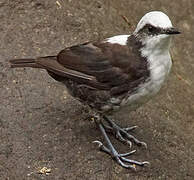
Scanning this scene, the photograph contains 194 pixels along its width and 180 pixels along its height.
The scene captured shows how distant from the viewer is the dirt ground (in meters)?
4.12

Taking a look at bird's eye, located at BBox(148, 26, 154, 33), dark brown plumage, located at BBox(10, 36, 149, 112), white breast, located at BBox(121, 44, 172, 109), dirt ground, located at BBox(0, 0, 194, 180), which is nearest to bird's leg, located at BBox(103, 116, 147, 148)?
dirt ground, located at BBox(0, 0, 194, 180)

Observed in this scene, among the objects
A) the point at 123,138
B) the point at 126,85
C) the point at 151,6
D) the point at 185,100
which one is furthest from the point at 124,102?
the point at 151,6

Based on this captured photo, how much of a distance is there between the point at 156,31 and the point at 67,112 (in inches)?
53.5

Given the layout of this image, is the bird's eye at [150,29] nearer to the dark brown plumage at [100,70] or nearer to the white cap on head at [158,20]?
the white cap on head at [158,20]

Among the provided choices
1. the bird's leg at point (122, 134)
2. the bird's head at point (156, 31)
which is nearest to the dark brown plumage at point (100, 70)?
the bird's head at point (156, 31)

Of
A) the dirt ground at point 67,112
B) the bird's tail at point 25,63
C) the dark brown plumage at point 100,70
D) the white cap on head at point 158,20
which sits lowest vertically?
the dirt ground at point 67,112

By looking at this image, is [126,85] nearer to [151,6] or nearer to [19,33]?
[19,33]

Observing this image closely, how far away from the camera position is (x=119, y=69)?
399 centimetres

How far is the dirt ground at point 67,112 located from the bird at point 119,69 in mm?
231

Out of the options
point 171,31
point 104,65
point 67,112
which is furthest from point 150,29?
point 67,112

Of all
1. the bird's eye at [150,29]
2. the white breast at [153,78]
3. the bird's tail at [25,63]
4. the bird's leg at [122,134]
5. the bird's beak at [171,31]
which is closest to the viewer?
the bird's beak at [171,31]

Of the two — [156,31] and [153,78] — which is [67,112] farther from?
[156,31]

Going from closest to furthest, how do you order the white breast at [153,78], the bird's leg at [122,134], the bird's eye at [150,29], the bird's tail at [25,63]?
the bird's eye at [150,29], the white breast at [153,78], the bird's tail at [25,63], the bird's leg at [122,134]

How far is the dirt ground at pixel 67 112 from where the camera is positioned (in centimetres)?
412
